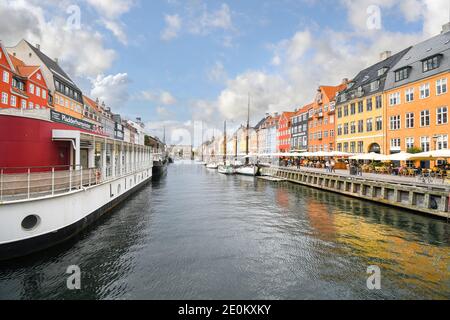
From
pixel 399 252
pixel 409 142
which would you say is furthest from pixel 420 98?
pixel 399 252

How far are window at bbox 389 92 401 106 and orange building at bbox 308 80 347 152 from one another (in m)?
16.2

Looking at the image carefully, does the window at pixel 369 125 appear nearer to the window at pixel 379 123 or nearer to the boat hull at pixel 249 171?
the window at pixel 379 123

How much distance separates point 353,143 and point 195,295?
47.8 m

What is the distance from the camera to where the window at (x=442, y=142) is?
103ft

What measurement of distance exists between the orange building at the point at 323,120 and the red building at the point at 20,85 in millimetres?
54628

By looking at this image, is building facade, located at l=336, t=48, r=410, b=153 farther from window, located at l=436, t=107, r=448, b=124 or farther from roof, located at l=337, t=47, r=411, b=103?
window, located at l=436, t=107, r=448, b=124

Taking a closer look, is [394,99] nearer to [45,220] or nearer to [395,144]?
[395,144]

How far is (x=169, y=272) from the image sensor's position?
1005cm

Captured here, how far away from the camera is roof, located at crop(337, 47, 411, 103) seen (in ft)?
140

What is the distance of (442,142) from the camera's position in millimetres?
31719

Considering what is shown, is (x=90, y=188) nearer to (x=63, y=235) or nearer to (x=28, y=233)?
(x=63, y=235)

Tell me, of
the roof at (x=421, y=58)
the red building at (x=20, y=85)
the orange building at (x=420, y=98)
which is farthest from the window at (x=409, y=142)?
the red building at (x=20, y=85)

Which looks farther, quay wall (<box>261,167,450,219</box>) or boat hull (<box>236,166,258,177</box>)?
boat hull (<box>236,166,258,177</box>)

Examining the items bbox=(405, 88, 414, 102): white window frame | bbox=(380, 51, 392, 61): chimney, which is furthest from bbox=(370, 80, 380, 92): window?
bbox=(380, 51, 392, 61): chimney
